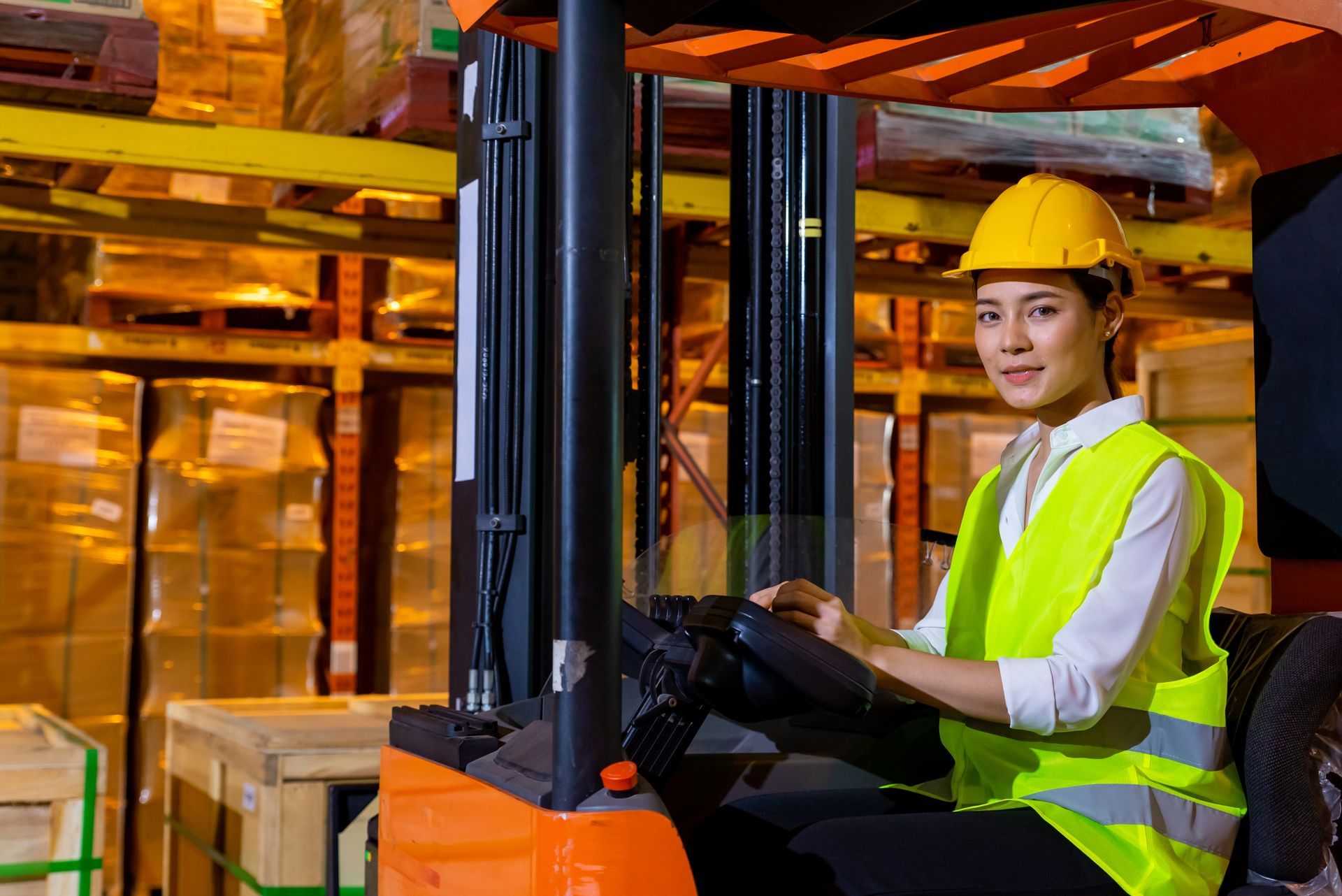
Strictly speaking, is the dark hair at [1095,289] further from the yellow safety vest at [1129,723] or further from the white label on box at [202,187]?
the white label on box at [202,187]

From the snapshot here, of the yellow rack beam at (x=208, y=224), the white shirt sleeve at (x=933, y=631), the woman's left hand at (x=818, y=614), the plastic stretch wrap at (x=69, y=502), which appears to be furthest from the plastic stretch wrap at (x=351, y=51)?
the woman's left hand at (x=818, y=614)

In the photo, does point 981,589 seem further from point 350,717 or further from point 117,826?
point 117,826

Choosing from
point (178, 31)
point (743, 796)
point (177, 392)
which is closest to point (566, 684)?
point (743, 796)

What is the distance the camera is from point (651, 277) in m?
3.11

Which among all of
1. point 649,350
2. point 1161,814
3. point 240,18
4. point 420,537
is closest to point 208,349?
point 420,537

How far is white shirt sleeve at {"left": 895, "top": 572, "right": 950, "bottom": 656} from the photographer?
7.19ft

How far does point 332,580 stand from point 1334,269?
4581mm

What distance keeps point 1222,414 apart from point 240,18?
424 centimetres

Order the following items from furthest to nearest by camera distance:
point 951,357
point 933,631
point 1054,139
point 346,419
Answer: point 951,357
point 346,419
point 1054,139
point 933,631

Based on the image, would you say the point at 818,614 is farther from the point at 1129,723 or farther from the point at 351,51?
the point at 351,51

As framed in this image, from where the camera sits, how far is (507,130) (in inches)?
112

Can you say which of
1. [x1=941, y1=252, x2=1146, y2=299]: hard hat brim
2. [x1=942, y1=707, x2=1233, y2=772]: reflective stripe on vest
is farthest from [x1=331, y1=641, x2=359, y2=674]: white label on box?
[x1=942, y1=707, x2=1233, y2=772]: reflective stripe on vest

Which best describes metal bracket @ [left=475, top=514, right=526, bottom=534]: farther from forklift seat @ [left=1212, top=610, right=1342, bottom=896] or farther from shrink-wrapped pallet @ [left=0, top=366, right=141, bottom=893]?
shrink-wrapped pallet @ [left=0, top=366, right=141, bottom=893]

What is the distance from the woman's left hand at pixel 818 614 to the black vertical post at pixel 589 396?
0.36 m
